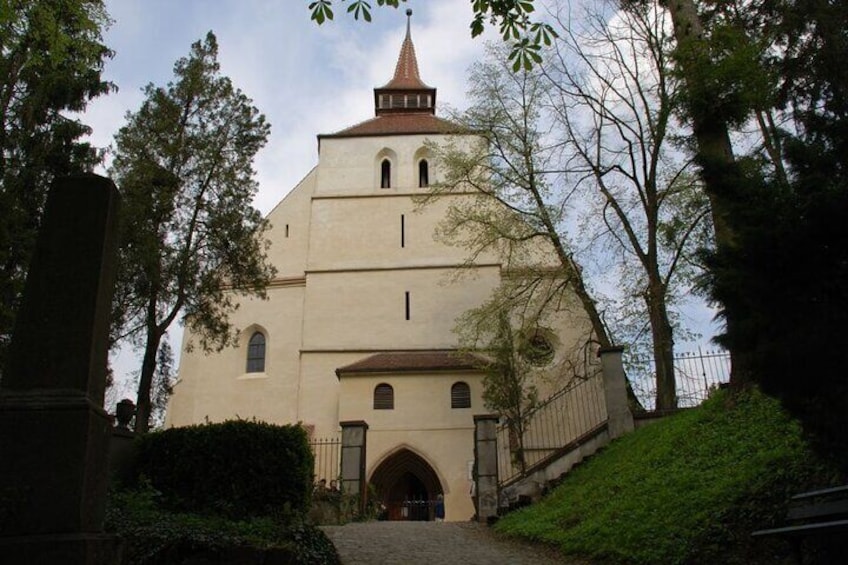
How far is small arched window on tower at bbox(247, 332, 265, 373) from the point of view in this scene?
85.6ft

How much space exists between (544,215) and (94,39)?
36.8ft

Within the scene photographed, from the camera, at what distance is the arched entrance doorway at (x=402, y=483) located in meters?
22.2

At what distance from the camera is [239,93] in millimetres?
17688

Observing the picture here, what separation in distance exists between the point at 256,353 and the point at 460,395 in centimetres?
826

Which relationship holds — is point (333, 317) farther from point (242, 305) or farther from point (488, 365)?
point (488, 365)

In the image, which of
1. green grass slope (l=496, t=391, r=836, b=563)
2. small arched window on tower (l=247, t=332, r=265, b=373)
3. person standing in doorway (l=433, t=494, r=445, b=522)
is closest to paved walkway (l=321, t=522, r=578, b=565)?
green grass slope (l=496, t=391, r=836, b=563)

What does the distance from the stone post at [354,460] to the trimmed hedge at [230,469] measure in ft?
17.5

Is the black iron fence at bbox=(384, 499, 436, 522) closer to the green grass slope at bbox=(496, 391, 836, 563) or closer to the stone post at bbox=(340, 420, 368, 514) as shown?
the stone post at bbox=(340, 420, 368, 514)

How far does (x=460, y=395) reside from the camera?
22891mm

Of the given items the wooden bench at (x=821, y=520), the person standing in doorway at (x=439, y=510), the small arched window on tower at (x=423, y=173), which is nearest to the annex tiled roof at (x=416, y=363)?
the person standing in doorway at (x=439, y=510)

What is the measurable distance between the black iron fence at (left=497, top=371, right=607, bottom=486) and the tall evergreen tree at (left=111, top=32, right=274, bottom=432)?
7.52 metres

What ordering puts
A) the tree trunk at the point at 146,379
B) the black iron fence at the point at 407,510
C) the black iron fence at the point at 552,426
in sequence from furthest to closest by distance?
the black iron fence at the point at 407,510, the black iron fence at the point at 552,426, the tree trunk at the point at 146,379

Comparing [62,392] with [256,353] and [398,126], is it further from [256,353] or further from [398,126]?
[398,126]

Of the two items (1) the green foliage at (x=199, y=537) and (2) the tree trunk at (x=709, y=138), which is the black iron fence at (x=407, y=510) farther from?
(1) the green foliage at (x=199, y=537)
